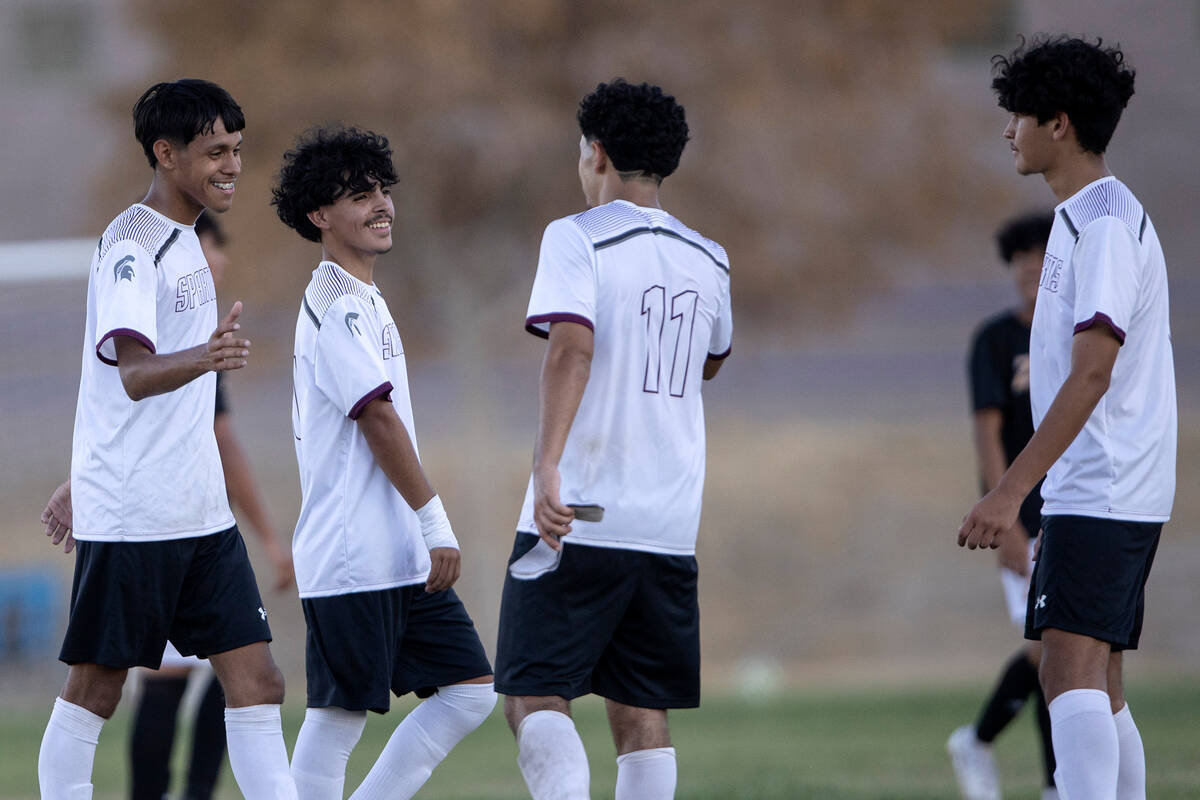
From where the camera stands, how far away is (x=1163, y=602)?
630 inches

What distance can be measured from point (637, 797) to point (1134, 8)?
Result: 72.4 feet

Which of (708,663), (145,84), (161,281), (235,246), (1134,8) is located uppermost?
(1134,8)

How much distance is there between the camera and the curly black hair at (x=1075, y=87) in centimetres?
408

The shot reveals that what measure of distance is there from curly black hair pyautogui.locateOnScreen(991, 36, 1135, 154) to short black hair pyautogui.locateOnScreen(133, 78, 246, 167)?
2157 mm

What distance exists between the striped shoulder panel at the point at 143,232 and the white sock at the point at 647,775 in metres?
1.88

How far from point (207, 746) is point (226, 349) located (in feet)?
8.20

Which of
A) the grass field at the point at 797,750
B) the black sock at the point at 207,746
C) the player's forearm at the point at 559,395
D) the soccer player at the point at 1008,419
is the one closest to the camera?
the player's forearm at the point at 559,395

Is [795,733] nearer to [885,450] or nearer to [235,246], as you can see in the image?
[235,246]

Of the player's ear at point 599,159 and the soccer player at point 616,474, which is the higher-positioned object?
the player's ear at point 599,159

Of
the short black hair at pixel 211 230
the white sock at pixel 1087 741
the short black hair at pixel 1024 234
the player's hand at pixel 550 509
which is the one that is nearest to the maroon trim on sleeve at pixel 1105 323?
the white sock at pixel 1087 741

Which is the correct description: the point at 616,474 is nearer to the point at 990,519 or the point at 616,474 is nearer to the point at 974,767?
the point at 990,519

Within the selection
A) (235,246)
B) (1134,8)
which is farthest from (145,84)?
(1134,8)

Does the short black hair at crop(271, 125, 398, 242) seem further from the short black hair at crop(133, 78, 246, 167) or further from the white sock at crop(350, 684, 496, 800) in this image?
the white sock at crop(350, 684, 496, 800)

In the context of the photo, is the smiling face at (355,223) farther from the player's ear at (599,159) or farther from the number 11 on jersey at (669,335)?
the number 11 on jersey at (669,335)
